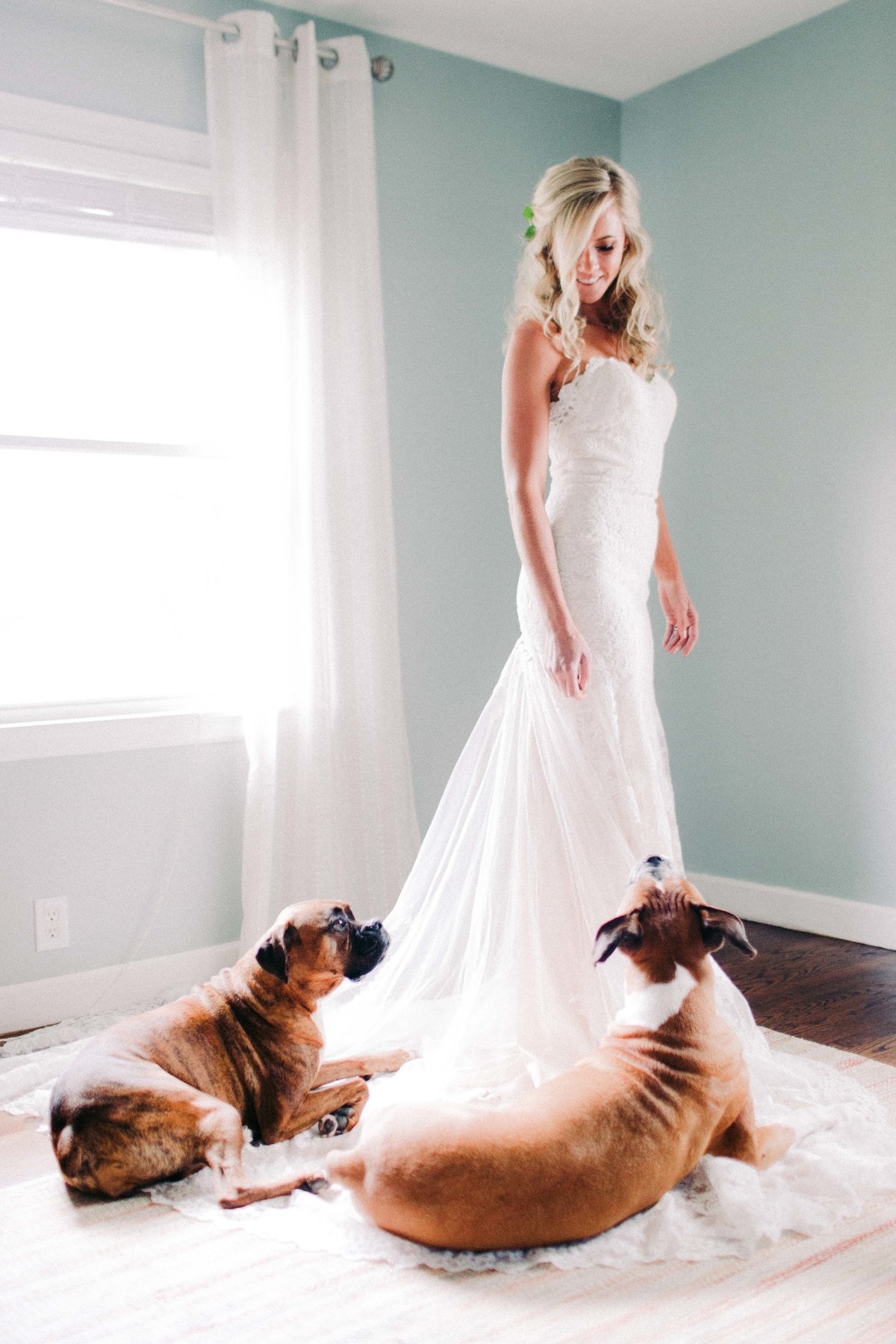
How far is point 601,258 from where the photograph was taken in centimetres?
224

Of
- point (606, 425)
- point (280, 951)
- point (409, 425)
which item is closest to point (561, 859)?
point (280, 951)

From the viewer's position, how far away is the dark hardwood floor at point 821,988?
261 cm

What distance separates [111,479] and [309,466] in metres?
0.49

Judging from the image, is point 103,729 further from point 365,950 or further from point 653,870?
point 653,870

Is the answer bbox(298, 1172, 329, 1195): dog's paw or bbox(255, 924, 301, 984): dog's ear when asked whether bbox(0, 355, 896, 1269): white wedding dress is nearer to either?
bbox(298, 1172, 329, 1195): dog's paw

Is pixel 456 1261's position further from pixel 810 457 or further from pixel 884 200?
pixel 884 200

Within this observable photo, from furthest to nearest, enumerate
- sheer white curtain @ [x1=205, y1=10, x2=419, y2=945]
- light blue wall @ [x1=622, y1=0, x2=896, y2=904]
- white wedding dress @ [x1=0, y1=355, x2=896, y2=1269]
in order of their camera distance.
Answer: light blue wall @ [x1=622, y1=0, x2=896, y2=904] < sheer white curtain @ [x1=205, y1=10, x2=419, y2=945] < white wedding dress @ [x1=0, y1=355, x2=896, y2=1269]

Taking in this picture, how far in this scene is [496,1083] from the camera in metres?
2.10

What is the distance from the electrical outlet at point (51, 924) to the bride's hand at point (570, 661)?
1395 millimetres

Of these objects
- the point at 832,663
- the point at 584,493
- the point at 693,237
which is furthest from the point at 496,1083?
the point at 693,237

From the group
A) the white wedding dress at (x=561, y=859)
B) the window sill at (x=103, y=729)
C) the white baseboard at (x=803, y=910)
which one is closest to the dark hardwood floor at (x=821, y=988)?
the white baseboard at (x=803, y=910)

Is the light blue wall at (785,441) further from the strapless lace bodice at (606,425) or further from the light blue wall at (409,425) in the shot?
the strapless lace bodice at (606,425)

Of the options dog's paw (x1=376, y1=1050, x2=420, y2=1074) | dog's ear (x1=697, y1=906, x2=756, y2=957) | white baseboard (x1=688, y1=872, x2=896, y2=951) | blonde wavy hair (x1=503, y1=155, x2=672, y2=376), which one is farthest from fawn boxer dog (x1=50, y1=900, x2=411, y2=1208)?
white baseboard (x1=688, y1=872, x2=896, y2=951)

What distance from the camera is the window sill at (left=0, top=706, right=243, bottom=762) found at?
2773 mm
